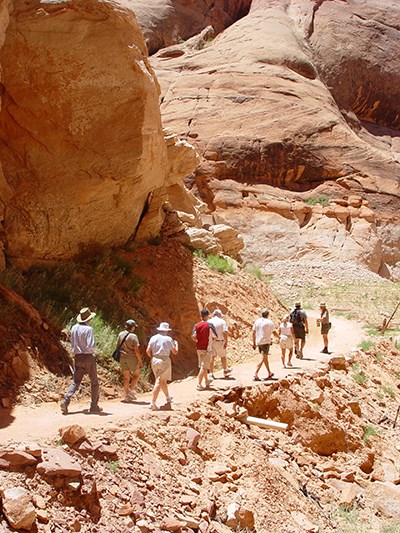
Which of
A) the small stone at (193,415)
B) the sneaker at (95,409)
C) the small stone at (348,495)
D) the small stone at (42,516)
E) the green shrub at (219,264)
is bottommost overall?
the green shrub at (219,264)

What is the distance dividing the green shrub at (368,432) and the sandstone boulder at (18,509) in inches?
262

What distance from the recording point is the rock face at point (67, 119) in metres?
11.0

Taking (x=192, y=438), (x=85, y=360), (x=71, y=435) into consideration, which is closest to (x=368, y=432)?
(x=192, y=438)

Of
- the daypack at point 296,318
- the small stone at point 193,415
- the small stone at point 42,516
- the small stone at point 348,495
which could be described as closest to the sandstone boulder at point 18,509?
the small stone at point 42,516

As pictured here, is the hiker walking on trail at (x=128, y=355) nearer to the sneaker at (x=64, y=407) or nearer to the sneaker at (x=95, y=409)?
the sneaker at (x=95, y=409)

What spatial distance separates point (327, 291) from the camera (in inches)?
947

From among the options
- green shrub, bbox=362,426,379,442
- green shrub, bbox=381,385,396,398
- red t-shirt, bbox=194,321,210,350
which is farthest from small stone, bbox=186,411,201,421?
green shrub, bbox=381,385,396,398

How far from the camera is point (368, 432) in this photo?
10.2 m

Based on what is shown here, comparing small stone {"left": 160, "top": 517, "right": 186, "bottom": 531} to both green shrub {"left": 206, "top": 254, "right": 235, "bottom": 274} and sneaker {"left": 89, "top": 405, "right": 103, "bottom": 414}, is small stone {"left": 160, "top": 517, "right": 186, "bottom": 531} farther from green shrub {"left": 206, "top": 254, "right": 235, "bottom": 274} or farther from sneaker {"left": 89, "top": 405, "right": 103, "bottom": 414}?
green shrub {"left": 206, "top": 254, "right": 235, "bottom": 274}

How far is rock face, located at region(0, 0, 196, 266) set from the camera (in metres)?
11.0

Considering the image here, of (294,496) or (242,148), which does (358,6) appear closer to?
(242,148)

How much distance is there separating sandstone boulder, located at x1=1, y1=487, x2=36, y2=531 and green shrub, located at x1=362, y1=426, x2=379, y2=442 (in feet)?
21.9

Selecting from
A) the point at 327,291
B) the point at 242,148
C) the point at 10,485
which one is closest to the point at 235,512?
the point at 10,485

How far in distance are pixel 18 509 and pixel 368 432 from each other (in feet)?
23.1
